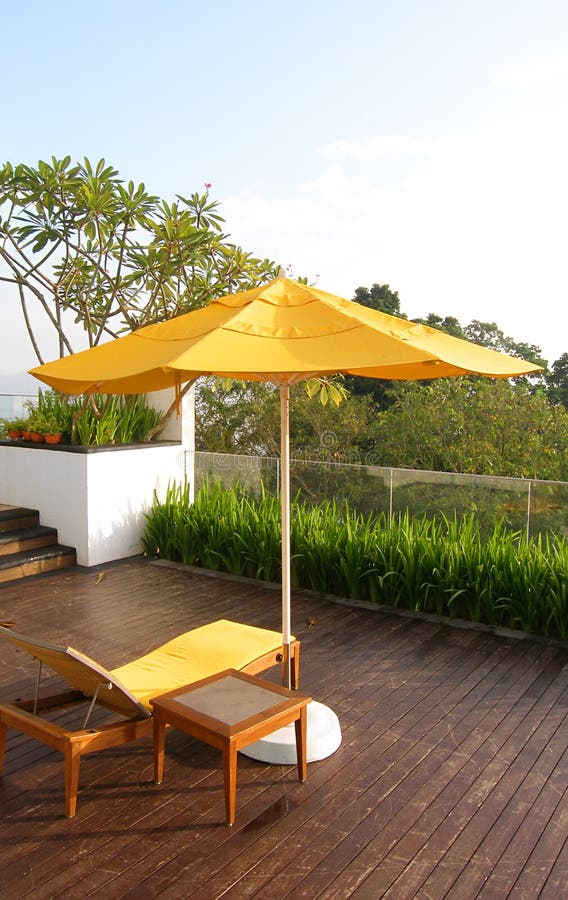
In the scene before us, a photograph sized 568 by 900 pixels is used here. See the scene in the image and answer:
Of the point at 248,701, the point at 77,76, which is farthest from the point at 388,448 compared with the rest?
the point at 248,701

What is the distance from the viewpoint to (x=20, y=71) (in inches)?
410

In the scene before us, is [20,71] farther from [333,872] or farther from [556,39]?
[333,872]

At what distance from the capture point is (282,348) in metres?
3.03

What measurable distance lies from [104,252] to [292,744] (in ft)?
23.8

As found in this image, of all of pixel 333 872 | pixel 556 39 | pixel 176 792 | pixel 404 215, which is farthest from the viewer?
pixel 404 215

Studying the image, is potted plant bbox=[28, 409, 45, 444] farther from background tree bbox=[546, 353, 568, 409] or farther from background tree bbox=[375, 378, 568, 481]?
background tree bbox=[546, 353, 568, 409]

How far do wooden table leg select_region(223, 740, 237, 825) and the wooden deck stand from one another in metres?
0.07

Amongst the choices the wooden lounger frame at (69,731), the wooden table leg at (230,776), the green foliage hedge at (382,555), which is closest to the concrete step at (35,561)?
the green foliage hedge at (382,555)

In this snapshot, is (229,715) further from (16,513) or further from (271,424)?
(271,424)

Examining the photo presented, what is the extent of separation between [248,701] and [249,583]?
12.2ft

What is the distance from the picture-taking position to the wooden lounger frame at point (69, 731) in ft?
10.1

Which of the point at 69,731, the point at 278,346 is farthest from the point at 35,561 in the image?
the point at 278,346

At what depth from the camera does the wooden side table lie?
300 cm

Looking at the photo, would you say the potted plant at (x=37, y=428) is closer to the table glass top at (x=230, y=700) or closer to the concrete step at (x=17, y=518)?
the concrete step at (x=17, y=518)
